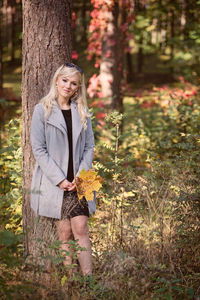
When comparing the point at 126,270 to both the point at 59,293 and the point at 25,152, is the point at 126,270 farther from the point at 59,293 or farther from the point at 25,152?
the point at 25,152

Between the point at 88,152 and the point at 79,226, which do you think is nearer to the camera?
the point at 79,226

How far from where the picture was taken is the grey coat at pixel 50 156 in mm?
3326

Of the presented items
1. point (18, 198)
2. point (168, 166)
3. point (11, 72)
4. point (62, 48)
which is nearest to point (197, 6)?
point (168, 166)

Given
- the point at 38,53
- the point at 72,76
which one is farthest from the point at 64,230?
the point at 38,53

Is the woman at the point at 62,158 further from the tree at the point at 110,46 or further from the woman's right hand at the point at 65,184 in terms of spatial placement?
the tree at the point at 110,46

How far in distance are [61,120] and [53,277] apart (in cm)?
135

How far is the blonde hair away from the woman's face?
0.09 feet

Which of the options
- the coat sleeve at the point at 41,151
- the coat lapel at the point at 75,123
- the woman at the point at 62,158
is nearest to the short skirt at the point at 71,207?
the woman at the point at 62,158

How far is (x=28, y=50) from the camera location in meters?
3.53

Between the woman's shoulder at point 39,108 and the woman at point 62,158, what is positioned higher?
the woman's shoulder at point 39,108

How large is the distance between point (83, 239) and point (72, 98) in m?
1.34

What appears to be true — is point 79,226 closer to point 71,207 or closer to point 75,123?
point 71,207

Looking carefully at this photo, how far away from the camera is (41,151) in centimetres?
334

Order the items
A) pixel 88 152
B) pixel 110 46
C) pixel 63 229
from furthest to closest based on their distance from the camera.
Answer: pixel 110 46, pixel 88 152, pixel 63 229
